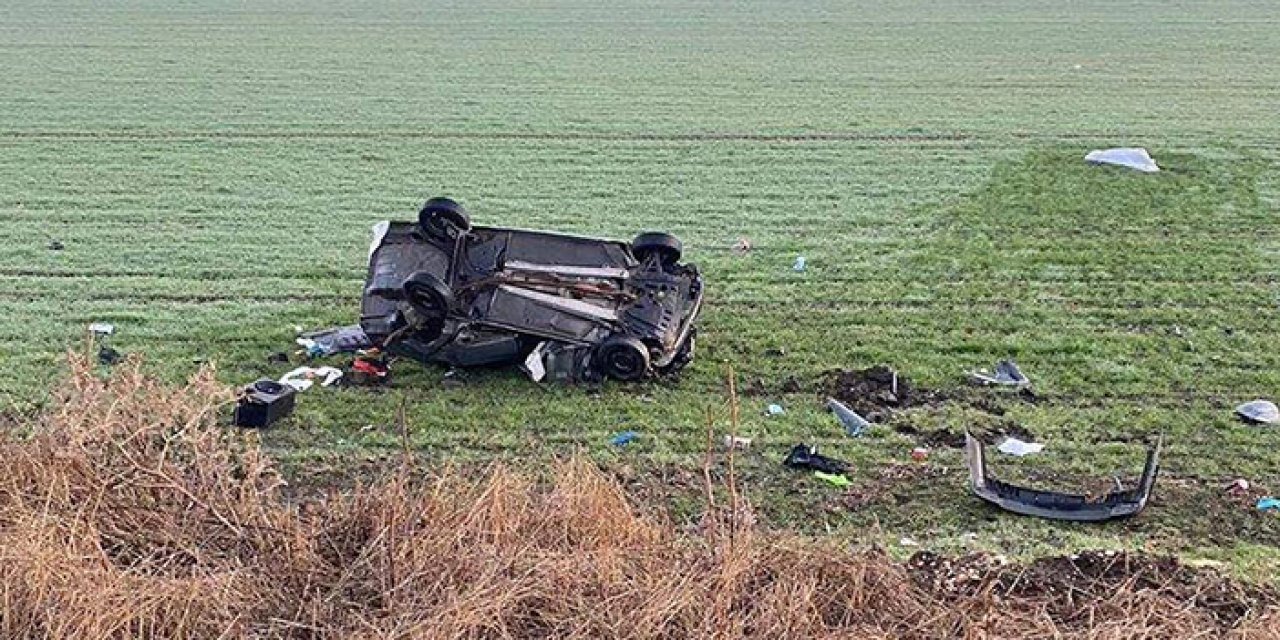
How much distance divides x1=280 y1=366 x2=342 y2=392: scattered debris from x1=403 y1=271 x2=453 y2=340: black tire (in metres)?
0.57

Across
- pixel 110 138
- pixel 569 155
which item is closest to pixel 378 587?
pixel 569 155

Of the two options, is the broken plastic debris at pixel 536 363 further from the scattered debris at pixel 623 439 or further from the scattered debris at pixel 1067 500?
the scattered debris at pixel 1067 500

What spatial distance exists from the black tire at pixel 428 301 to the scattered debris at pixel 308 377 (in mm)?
568

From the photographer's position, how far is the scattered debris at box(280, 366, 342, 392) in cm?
838

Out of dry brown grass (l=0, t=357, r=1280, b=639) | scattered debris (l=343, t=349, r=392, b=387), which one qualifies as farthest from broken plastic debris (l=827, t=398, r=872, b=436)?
scattered debris (l=343, t=349, r=392, b=387)

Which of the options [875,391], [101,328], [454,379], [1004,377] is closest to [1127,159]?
[1004,377]

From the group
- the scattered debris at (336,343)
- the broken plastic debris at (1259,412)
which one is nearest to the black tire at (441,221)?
the scattered debris at (336,343)

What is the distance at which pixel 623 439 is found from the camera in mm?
7676

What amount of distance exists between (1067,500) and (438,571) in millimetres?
3296

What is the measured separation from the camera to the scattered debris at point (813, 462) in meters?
7.31

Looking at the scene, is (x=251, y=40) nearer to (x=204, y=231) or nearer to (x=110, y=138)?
(x=110, y=138)

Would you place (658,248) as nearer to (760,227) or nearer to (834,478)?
(834,478)

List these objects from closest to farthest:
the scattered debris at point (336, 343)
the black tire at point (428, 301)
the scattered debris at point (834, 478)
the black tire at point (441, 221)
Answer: the scattered debris at point (834, 478), the black tire at point (428, 301), the black tire at point (441, 221), the scattered debris at point (336, 343)

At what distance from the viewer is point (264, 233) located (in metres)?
12.1
